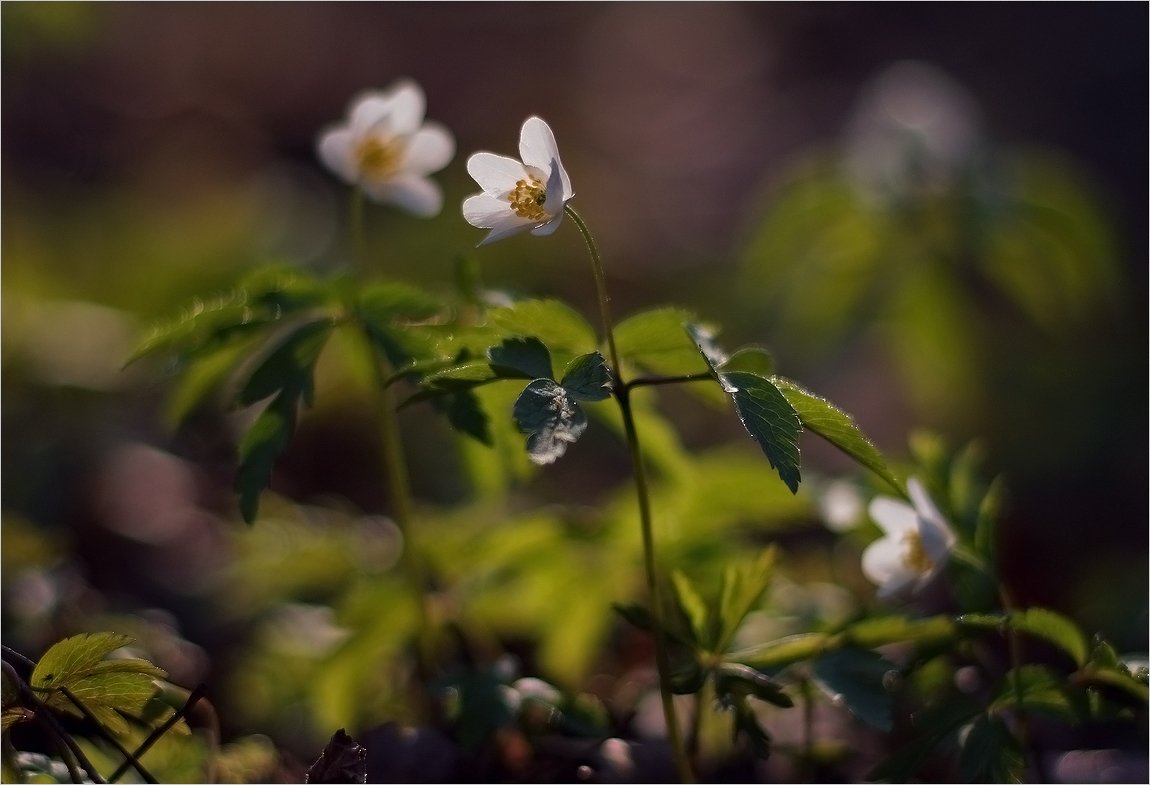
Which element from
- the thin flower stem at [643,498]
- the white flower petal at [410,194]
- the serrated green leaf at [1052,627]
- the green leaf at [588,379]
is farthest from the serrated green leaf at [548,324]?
the serrated green leaf at [1052,627]

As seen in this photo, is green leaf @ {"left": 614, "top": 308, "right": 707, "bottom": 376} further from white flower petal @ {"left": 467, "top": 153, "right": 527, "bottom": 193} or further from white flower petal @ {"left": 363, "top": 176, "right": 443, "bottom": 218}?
white flower petal @ {"left": 363, "top": 176, "right": 443, "bottom": 218}

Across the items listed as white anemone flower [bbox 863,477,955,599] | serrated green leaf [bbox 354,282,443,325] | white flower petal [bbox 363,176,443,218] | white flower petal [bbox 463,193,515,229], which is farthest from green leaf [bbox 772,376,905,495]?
white flower petal [bbox 363,176,443,218]

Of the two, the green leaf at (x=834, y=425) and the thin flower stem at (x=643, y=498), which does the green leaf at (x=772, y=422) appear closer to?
the green leaf at (x=834, y=425)

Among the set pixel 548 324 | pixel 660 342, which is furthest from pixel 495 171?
pixel 660 342

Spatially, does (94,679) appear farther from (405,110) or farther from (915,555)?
(915,555)

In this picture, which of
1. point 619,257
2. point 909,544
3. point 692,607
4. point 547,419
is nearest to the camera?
point 547,419
